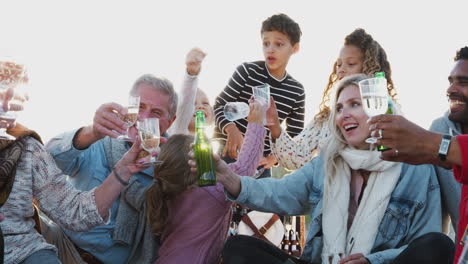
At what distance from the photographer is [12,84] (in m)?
2.75

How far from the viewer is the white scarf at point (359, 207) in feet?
11.0

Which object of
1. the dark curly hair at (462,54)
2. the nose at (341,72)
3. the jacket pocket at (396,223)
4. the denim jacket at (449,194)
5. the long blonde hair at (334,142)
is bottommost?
the jacket pocket at (396,223)

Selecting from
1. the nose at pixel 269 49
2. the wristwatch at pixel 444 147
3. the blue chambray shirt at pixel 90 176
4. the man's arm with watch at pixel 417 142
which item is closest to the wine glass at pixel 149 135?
the blue chambray shirt at pixel 90 176

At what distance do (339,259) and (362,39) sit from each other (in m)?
2.26

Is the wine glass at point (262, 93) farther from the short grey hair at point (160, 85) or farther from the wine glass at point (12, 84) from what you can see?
the wine glass at point (12, 84)

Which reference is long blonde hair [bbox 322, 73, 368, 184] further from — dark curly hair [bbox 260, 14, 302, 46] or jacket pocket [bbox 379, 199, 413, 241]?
dark curly hair [bbox 260, 14, 302, 46]

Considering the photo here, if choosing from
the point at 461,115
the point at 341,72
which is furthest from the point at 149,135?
the point at 341,72

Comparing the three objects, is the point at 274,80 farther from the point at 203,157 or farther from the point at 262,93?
the point at 203,157

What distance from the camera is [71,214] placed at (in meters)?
3.06

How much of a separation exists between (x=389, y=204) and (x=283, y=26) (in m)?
2.54

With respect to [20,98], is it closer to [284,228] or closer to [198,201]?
[198,201]

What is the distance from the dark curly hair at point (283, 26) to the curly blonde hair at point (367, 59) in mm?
646

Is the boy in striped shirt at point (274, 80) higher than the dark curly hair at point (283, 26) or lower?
lower

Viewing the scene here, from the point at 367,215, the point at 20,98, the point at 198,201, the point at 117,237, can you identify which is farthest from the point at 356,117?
the point at 20,98
